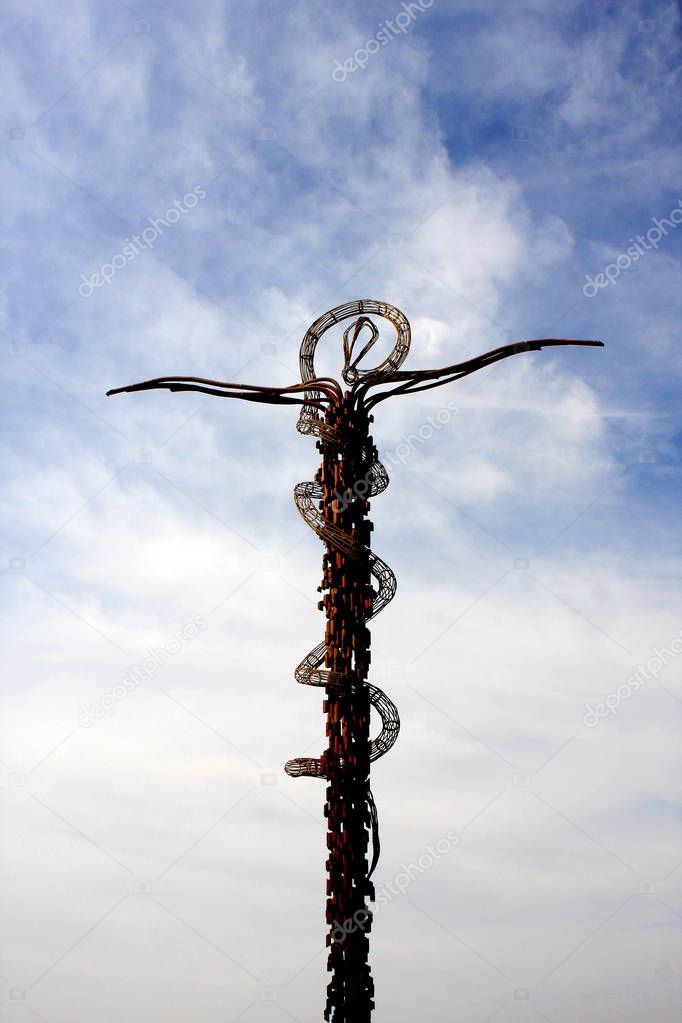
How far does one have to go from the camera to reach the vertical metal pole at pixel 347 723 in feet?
81.1

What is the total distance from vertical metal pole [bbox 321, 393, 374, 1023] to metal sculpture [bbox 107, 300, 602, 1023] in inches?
1.0

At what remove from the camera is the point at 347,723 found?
85.7ft

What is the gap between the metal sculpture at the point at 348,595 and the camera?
24969mm

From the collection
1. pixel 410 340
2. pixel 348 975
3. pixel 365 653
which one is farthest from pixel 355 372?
pixel 348 975

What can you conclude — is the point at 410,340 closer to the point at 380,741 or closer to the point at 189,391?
the point at 189,391

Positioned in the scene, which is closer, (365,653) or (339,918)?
(339,918)

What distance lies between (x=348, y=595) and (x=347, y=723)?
3137 mm

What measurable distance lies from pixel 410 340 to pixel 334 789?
11773mm

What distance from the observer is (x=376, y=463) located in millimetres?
27906

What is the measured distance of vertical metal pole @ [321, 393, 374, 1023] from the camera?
24734mm

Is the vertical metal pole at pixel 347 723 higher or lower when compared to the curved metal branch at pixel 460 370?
lower

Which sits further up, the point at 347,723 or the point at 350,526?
the point at 350,526

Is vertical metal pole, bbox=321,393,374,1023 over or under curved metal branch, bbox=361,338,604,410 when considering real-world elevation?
under

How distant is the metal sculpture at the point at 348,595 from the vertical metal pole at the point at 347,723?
0.02 meters
